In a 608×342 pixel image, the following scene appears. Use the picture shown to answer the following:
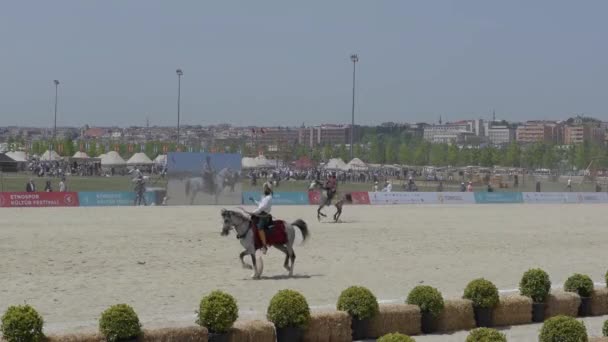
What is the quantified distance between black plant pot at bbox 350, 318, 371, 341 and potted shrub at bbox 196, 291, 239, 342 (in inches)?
75.0

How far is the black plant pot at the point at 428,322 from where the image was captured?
13164 millimetres

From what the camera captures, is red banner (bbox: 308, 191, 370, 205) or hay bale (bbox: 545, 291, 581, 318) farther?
red banner (bbox: 308, 191, 370, 205)

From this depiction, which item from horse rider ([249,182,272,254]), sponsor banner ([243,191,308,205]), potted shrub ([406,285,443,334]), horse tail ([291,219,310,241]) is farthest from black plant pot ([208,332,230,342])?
sponsor banner ([243,191,308,205])

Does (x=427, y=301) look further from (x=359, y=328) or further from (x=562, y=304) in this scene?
(x=562, y=304)

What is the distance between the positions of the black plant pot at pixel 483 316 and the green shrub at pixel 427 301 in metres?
0.81

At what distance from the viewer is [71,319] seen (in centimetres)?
1326

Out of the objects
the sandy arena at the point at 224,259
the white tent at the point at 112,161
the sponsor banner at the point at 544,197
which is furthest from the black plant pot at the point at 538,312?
the white tent at the point at 112,161

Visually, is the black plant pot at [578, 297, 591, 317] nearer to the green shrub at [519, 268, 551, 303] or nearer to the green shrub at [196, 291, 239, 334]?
the green shrub at [519, 268, 551, 303]

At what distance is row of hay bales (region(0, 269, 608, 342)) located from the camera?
10281mm

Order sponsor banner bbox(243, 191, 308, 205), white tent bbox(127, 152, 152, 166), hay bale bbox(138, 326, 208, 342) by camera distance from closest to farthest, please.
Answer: hay bale bbox(138, 326, 208, 342) → sponsor banner bbox(243, 191, 308, 205) → white tent bbox(127, 152, 152, 166)

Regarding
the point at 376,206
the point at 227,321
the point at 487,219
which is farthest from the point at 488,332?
the point at 376,206

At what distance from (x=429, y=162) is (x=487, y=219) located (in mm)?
124264

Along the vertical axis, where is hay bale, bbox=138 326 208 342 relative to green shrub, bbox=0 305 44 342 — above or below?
below

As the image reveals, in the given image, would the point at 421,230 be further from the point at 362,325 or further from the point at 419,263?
the point at 362,325
